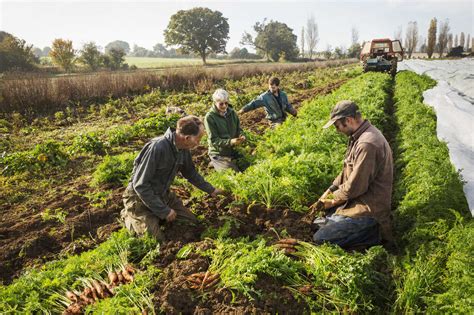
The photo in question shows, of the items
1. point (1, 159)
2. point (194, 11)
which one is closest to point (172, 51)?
point (194, 11)

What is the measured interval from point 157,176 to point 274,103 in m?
5.25

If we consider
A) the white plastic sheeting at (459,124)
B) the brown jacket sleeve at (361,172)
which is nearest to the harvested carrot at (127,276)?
the brown jacket sleeve at (361,172)

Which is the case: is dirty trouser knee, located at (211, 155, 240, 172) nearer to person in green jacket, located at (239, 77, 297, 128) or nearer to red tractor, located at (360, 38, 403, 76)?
person in green jacket, located at (239, 77, 297, 128)

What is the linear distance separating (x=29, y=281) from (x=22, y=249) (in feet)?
4.93

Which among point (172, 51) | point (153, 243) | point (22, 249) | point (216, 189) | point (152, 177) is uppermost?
point (172, 51)

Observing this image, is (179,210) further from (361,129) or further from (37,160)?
(37,160)

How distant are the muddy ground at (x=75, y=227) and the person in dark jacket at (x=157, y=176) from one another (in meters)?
0.36

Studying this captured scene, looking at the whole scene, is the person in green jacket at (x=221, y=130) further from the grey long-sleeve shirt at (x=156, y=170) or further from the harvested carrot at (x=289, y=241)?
the harvested carrot at (x=289, y=241)

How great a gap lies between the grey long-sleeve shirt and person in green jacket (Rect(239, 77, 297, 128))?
4.40 m

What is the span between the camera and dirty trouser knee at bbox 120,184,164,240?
4.19 metres

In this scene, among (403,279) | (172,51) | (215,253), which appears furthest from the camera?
(172,51)

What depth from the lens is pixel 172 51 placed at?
366 ft

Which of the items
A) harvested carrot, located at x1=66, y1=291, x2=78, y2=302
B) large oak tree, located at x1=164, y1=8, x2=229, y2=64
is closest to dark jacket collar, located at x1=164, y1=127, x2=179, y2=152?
harvested carrot, located at x1=66, y1=291, x2=78, y2=302

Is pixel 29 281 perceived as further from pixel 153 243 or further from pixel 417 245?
pixel 417 245
